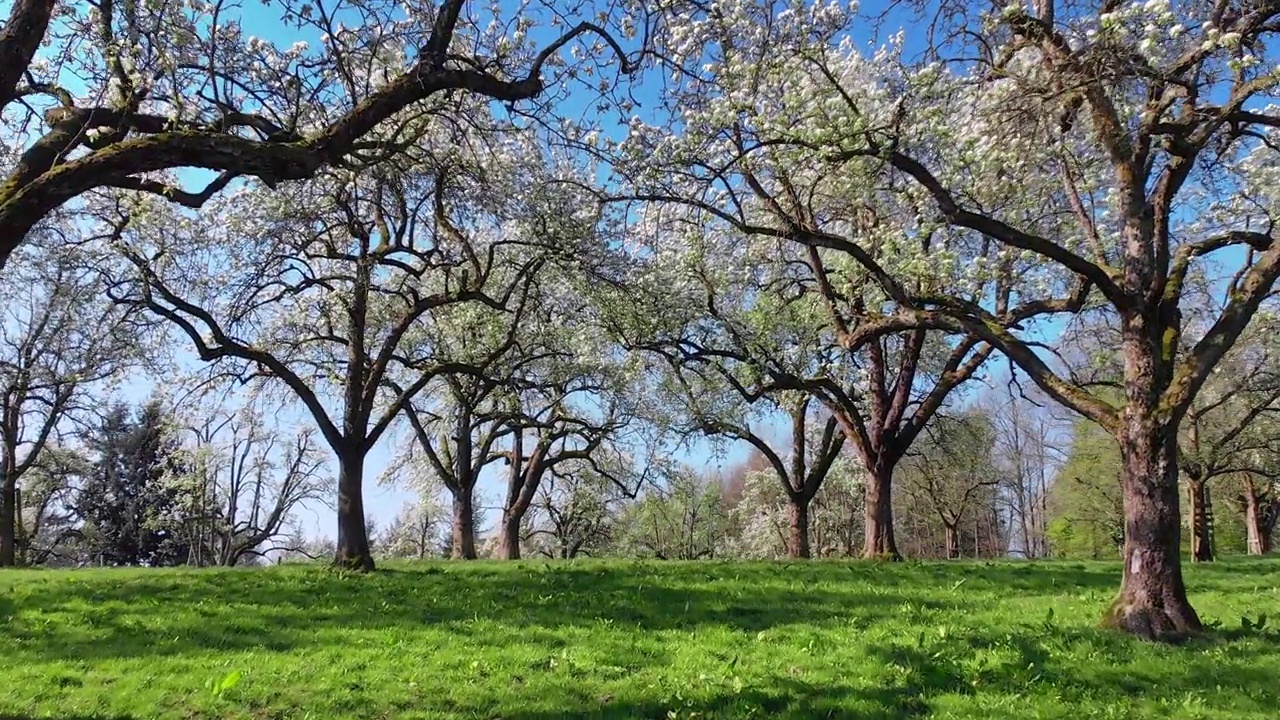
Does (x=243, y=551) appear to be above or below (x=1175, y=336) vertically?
below

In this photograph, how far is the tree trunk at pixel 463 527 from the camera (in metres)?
24.9

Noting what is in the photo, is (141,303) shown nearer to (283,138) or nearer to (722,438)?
(283,138)

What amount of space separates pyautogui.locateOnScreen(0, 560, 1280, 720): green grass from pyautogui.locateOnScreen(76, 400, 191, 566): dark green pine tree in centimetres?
2793

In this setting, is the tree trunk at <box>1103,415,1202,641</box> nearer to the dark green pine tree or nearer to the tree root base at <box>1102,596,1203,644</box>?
the tree root base at <box>1102,596,1203,644</box>

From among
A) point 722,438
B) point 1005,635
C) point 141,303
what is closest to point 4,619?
point 141,303

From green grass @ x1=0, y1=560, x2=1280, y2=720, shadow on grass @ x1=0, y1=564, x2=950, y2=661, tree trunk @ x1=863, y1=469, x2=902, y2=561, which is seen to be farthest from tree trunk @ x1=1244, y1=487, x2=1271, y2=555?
shadow on grass @ x1=0, y1=564, x2=950, y2=661

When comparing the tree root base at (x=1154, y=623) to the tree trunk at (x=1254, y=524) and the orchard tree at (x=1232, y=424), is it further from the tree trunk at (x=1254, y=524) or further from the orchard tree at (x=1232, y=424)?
the tree trunk at (x=1254, y=524)

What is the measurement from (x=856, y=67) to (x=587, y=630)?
11515 mm

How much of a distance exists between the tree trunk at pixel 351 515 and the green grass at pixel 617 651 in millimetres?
2400

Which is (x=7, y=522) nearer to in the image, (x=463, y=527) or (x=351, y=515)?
(x=463, y=527)

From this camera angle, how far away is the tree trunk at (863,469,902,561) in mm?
18547

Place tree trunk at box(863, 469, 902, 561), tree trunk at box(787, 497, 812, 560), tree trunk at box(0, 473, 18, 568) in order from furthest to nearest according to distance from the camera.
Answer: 1. tree trunk at box(0, 473, 18, 568)
2. tree trunk at box(787, 497, 812, 560)
3. tree trunk at box(863, 469, 902, 561)

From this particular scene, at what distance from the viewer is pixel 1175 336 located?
30.6 feet

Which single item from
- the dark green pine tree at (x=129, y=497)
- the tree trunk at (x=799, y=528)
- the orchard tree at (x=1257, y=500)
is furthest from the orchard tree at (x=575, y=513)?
the orchard tree at (x=1257, y=500)
